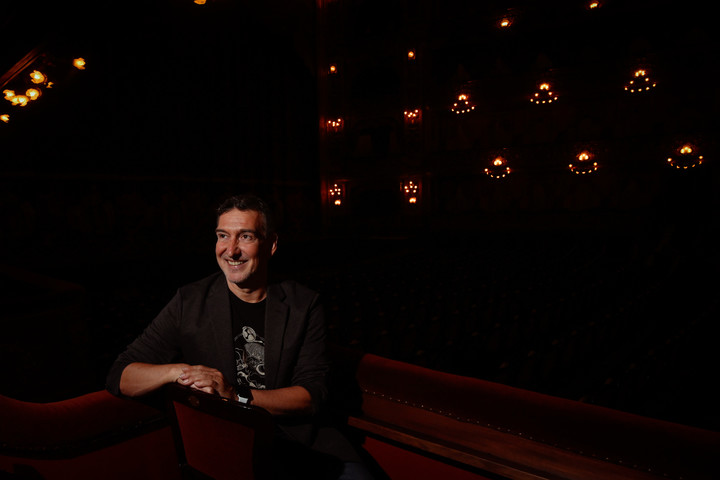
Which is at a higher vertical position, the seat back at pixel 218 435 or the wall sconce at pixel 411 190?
the wall sconce at pixel 411 190

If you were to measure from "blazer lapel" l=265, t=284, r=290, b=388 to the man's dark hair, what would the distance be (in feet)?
1.01

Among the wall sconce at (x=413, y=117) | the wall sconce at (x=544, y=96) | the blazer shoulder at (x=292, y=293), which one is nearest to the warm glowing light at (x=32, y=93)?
the blazer shoulder at (x=292, y=293)

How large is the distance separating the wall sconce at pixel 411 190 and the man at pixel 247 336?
14083 mm

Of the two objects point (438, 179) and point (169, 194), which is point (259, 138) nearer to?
point (169, 194)

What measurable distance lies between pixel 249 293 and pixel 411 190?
1430 centimetres

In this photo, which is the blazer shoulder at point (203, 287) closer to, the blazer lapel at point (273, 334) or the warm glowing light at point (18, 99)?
the blazer lapel at point (273, 334)

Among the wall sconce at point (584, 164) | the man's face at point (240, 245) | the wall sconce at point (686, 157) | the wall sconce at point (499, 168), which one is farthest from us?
the wall sconce at point (499, 168)

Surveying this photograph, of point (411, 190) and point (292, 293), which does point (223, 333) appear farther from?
point (411, 190)

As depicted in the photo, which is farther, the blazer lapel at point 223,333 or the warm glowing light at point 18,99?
the warm glowing light at point 18,99

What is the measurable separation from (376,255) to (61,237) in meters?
8.36

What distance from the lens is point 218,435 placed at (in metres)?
1.23

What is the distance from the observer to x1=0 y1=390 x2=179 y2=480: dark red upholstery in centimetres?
146

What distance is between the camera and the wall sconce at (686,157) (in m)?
12.2

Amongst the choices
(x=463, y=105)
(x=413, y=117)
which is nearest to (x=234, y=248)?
(x=413, y=117)
